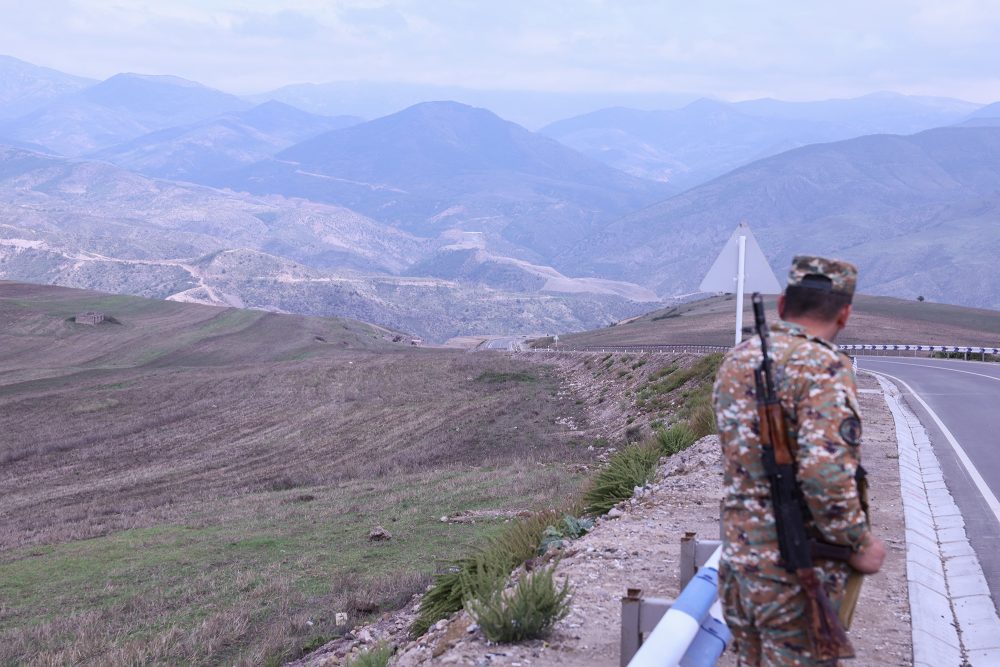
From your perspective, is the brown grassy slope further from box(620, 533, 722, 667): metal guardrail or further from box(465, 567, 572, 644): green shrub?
box(620, 533, 722, 667): metal guardrail

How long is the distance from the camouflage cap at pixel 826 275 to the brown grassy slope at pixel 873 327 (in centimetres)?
4603

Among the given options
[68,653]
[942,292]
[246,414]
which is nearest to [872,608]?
[68,653]

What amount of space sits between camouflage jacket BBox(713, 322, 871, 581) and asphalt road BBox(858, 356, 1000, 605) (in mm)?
4133

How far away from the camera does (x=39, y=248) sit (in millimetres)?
156625

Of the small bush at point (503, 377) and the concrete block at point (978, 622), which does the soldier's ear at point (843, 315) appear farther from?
the small bush at point (503, 377)

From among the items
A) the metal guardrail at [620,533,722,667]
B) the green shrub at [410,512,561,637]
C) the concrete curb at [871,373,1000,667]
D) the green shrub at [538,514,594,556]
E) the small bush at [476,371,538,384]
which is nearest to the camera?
the metal guardrail at [620,533,722,667]

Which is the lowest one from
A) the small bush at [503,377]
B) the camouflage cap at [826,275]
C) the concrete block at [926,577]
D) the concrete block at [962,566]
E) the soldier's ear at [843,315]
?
the small bush at [503,377]

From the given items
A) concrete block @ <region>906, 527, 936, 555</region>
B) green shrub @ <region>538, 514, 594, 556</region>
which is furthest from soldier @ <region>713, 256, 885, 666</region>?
green shrub @ <region>538, 514, 594, 556</region>

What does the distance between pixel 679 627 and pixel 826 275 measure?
1.59 metres

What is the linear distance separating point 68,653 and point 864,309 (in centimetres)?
7839

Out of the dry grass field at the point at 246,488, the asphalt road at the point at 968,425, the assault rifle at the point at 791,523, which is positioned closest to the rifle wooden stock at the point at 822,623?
the assault rifle at the point at 791,523

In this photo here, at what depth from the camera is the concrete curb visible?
5.95m

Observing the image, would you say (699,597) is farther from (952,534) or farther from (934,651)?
(952,534)

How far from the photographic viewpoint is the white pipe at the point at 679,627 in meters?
4.05
